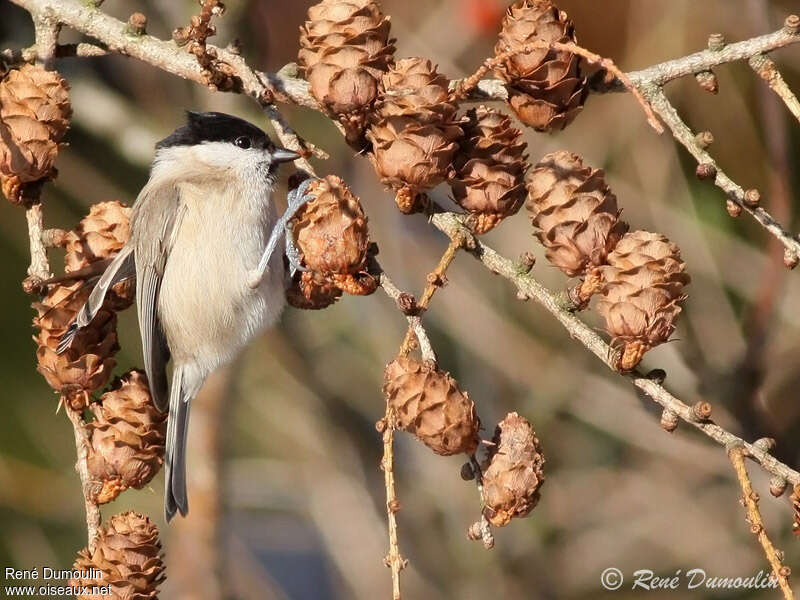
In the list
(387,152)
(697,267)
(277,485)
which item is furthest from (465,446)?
(277,485)

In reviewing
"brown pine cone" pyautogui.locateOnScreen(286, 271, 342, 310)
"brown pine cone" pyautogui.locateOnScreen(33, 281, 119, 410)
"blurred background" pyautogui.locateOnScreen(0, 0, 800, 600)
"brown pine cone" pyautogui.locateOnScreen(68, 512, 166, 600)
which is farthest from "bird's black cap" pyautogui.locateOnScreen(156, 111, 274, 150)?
"brown pine cone" pyautogui.locateOnScreen(68, 512, 166, 600)

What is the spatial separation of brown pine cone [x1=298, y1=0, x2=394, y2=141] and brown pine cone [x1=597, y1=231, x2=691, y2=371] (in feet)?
1.13

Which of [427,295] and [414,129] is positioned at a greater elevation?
[414,129]

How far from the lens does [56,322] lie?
4.05 feet

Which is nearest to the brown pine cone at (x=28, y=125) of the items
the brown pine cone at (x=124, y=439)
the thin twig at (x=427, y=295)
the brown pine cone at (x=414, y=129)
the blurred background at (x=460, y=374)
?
the brown pine cone at (x=124, y=439)

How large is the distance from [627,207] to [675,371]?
1.56ft

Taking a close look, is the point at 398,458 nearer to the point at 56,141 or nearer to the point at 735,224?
the point at 735,224

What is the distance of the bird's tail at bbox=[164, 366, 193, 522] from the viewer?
5.33 ft

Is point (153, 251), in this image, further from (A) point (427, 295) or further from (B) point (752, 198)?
(B) point (752, 198)

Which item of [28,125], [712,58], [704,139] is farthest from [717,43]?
[28,125]

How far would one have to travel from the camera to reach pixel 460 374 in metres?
2.77

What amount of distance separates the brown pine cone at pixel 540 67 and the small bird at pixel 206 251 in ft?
2.23

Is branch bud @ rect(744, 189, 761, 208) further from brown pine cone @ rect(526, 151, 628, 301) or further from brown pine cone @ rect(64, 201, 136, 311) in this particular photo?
brown pine cone @ rect(64, 201, 136, 311)

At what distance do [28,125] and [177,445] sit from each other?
28.7 inches
